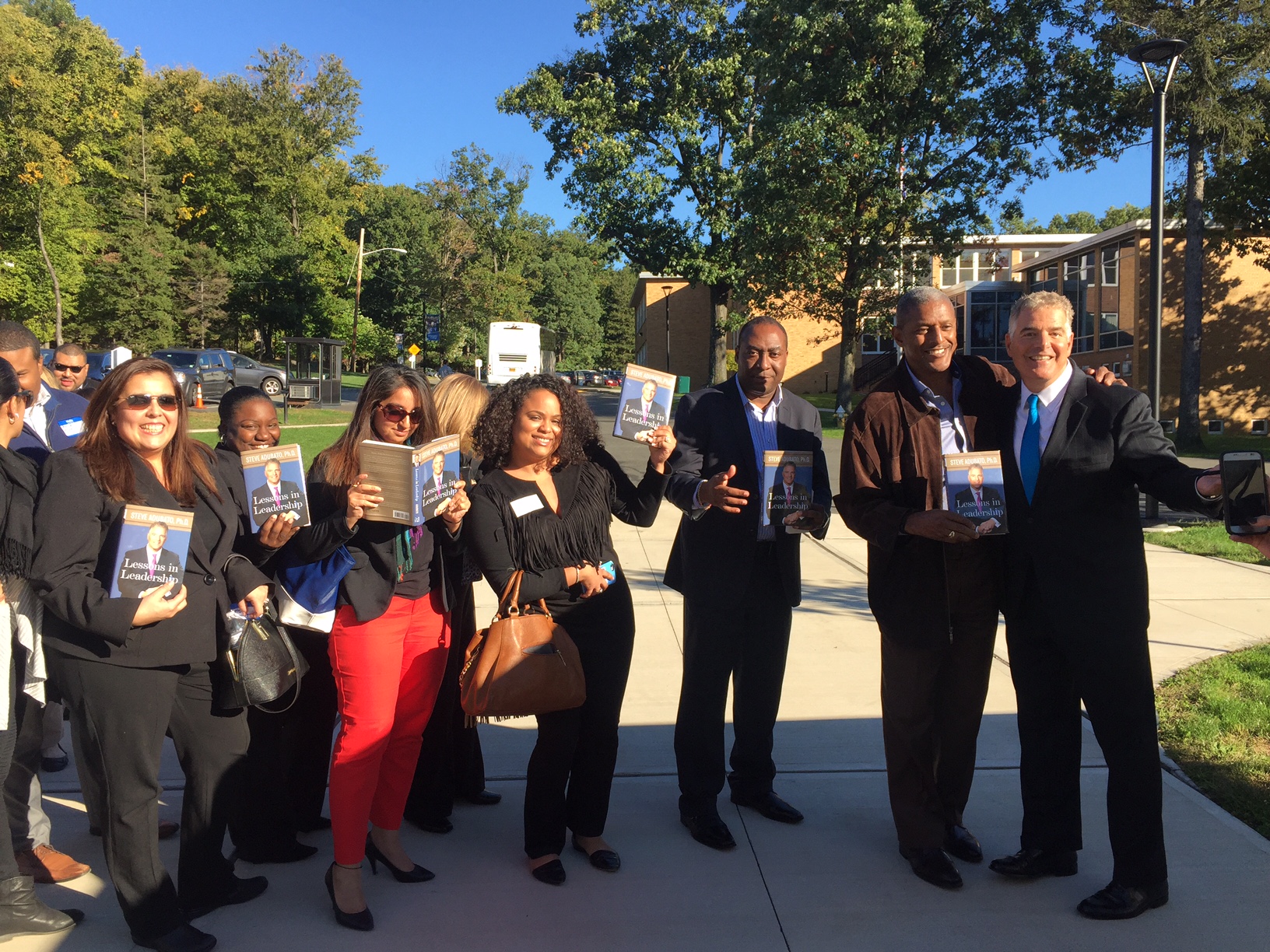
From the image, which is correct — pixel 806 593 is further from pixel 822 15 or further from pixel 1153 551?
pixel 822 15

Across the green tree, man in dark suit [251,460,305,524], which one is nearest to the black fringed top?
man in dark suit [251,460,305,524]

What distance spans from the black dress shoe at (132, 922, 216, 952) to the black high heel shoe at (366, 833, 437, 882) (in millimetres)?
622

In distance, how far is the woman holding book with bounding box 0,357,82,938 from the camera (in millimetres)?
2930

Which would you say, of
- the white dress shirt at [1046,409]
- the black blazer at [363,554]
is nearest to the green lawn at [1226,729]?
the white dress shirt at [1046,409]

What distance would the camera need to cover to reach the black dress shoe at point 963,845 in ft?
12.1

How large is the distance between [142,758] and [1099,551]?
10.4 feet

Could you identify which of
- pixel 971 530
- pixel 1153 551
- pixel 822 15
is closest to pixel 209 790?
pixel 971 530

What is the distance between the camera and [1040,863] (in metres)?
3.55

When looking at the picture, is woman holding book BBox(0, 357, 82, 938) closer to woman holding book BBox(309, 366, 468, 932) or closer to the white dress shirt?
woman holding book BBox(309, 366, 468, 932)

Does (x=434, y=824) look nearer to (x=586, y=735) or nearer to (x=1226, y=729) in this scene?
(x=586, y=735)

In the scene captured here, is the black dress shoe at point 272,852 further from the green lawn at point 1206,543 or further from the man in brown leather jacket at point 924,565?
the green lawn at point 1206,543

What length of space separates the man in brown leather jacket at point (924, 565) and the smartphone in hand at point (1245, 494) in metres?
0.88

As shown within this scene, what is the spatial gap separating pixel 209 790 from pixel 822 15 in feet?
89.0

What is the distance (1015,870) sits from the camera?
353cm
